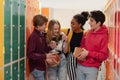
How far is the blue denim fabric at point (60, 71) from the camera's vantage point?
3660mm

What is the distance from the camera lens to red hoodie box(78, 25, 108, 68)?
3160 mm

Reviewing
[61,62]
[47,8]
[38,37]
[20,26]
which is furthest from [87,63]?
[47,8]

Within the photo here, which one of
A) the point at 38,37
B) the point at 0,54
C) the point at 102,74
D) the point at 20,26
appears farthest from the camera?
the point at 102,74

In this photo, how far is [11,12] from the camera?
2727 millimetres

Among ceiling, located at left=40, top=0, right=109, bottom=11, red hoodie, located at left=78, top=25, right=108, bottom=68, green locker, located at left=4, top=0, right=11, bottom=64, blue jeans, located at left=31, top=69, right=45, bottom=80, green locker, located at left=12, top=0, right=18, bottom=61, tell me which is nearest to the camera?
green locker, located at left=4, top=0, right=11, bottom=64

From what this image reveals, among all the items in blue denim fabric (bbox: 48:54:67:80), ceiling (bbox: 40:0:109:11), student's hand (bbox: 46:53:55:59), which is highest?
ceiling (bbox: 40:0:109:11)

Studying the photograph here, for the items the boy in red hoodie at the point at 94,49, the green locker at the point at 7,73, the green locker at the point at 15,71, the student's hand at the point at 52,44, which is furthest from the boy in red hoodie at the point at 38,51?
the green locker at the point at 7,73

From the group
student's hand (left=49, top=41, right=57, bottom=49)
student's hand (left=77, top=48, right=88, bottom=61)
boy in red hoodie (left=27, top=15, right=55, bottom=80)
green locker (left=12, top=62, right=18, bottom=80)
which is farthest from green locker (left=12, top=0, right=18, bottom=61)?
student's hand (left=77, top=48, right=88, bottom=61)

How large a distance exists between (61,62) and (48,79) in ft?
1.03

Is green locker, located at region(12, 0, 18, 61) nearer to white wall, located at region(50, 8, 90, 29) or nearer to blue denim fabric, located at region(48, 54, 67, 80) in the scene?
blue denim fabric, located at region(48, 54, 67, 80)

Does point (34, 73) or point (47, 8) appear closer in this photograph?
point (34, 73)

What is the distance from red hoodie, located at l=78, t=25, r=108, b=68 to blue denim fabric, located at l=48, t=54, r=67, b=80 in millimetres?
383

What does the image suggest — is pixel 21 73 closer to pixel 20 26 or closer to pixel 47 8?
pixel 20 26

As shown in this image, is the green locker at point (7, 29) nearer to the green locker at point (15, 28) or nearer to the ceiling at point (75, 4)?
the green locker at point (15, 28)
